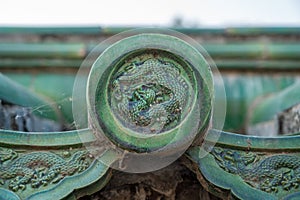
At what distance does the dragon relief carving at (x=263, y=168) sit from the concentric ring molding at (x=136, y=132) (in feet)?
0.60

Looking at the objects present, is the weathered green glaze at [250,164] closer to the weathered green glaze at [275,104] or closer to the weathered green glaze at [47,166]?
the weathered green glaze at [47,166]

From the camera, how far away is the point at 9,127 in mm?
3844

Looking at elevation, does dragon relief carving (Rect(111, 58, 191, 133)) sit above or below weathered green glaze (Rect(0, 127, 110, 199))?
above

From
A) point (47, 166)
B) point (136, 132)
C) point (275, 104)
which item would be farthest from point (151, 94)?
point (275, 104)

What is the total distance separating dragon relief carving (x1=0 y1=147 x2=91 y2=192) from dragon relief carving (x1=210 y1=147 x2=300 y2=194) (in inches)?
17.5

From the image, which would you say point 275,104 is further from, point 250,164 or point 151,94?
point 151,94

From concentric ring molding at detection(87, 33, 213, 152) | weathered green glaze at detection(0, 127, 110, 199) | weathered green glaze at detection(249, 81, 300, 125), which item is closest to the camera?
concentric ring molding at detection(87, 33, 213, 152)

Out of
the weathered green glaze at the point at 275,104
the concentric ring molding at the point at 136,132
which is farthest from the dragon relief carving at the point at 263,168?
the weathered green glaze at the point at 275,104

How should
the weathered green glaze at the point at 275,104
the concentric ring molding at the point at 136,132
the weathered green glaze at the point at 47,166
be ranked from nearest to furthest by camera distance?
the concentric ring molding at the point at 136,132, the weathered green glaze at the point at 47,166, the weathered green glaze at the point at 275,104

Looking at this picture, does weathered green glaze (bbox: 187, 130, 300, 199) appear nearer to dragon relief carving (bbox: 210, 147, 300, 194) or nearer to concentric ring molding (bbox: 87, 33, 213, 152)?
dragon relief carving (bbox: 210, 147, 300, 194)

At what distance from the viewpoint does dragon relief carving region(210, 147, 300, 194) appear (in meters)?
3.22

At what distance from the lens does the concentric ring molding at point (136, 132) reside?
3045 millimetres

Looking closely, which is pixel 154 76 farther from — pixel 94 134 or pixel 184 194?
pixel 184 194

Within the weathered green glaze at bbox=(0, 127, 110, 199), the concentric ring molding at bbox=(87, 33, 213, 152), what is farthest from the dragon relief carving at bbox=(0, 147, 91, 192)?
the concentric ring molding at bbox=(87, 33, 213, 152)
